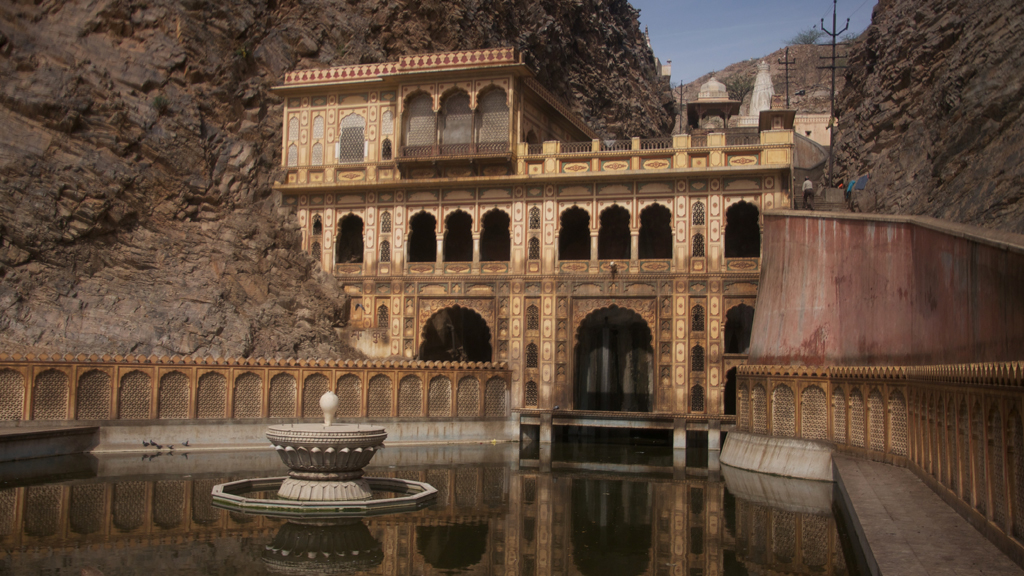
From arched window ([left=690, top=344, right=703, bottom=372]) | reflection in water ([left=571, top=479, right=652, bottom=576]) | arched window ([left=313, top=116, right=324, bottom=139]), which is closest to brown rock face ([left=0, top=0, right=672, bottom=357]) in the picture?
arched window ([left=313, top=116, right=324, bottom=139])

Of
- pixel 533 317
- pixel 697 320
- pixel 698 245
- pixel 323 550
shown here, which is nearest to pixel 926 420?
pixel 323 550

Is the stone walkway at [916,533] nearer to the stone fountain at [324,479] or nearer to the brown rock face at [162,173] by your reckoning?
the stone fountain at [324,479]

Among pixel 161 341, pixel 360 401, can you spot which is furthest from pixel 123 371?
pixel 360 401

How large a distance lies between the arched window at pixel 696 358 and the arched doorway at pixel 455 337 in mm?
7882

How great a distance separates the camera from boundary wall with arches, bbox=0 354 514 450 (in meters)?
20.5

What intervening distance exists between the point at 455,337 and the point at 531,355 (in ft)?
17.3

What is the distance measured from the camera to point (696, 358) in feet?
84.2

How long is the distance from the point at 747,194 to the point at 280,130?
16977mm

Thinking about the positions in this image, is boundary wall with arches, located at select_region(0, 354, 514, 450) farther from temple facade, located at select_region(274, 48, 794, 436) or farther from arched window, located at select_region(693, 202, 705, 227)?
arched window, located at select_region(693, 202, 705, 227)

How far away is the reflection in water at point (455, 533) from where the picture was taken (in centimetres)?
1016

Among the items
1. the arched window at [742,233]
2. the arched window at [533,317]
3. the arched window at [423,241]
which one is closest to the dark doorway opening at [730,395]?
the arched window at [742,233]

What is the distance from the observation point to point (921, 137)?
25.7 m

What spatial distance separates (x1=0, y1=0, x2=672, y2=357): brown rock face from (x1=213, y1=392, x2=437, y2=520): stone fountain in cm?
1147

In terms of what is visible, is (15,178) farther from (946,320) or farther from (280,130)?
(946,320)
